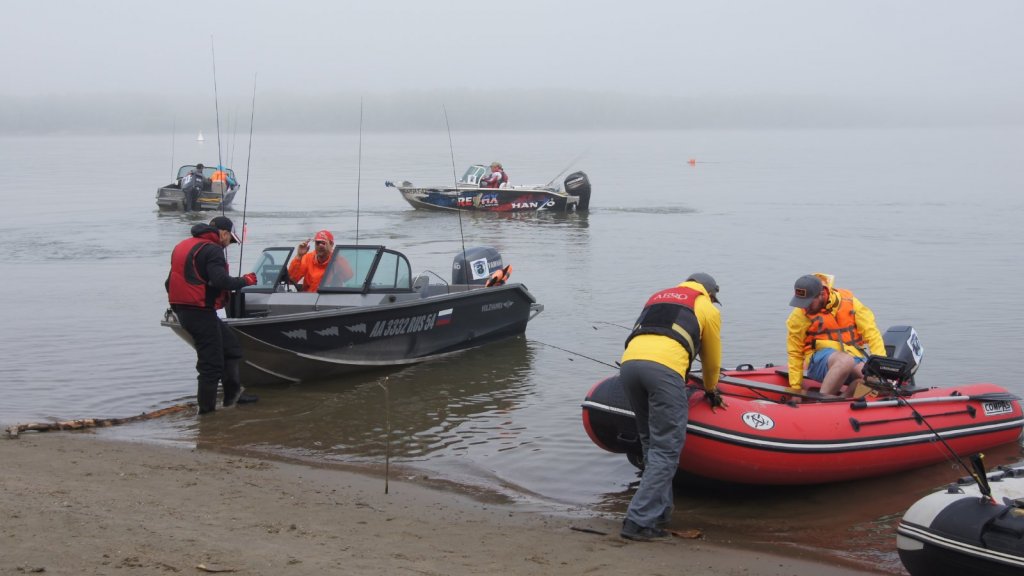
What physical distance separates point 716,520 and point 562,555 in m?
1.68

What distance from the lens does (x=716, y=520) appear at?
7133mm

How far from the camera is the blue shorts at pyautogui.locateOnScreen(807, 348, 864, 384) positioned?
8602mm

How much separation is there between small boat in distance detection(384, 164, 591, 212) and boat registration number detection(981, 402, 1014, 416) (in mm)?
23565

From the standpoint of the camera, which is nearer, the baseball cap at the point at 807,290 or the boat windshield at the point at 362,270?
the baseball cap at the point at 807,290

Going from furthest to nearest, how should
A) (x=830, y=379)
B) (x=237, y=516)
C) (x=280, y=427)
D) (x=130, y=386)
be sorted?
(x=130, y=386) < (x=280, y=427) < (x=830, y=379) < (x=237, y=516)

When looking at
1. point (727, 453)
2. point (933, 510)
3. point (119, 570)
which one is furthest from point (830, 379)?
point (119, 570)

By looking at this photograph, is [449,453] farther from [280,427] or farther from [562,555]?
[562,555]

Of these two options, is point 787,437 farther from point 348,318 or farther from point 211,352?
point 348,318

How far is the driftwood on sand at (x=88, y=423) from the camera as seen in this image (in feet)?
28.4

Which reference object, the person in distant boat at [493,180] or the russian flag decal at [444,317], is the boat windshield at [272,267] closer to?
the russian flag decal at [444,317]

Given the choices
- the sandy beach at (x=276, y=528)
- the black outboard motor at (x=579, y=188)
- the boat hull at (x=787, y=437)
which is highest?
the black outboard motor at (x=579, y=188)

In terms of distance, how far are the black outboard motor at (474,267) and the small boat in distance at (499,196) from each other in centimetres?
1776

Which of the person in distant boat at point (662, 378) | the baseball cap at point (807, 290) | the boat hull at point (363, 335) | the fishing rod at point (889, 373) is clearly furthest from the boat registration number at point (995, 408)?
the boat hull at point (363, 335)

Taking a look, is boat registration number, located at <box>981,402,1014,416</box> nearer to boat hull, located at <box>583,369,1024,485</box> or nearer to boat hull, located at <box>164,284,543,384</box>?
boat hull, located at <box>583,369,1024,485</box>
